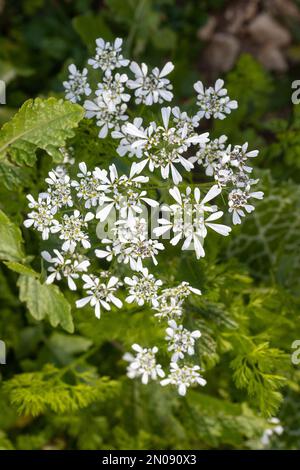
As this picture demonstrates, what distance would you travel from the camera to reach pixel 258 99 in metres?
3.02

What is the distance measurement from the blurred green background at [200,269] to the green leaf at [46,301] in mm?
248

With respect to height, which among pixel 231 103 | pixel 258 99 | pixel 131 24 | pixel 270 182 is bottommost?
pixel 231 103

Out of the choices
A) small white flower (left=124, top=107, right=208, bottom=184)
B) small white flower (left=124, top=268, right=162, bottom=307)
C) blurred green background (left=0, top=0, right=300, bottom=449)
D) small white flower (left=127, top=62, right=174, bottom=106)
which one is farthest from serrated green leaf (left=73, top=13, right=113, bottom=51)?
small white flower (left=124, top=268, right=162, bottom=307)

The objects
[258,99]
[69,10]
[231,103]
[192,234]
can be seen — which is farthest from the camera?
[69,10]

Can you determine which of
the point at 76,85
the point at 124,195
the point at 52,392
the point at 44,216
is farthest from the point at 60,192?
the point at 52,392

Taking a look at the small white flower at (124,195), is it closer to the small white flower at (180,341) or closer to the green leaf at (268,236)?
the small white flower at (180,341)

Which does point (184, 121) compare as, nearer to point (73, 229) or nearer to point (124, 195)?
point (124, 195)

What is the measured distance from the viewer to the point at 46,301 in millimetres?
2039

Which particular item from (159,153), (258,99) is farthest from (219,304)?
(258,99)

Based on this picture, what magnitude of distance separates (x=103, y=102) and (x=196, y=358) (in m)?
0.91

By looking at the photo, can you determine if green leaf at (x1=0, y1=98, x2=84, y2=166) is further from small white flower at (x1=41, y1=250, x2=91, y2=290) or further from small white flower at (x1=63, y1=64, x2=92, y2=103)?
small white flower at (x1=41, y1=250, x2=91, y2=290)

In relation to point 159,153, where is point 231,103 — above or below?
above

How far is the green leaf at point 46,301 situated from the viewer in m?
1.98
